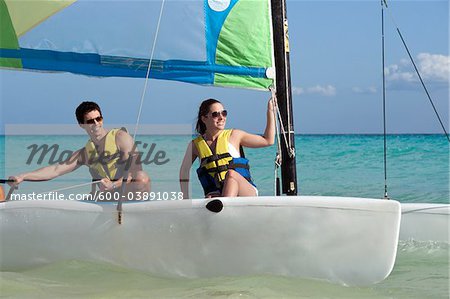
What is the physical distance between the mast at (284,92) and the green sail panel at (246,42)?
118 millimetres

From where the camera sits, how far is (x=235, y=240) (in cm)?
348

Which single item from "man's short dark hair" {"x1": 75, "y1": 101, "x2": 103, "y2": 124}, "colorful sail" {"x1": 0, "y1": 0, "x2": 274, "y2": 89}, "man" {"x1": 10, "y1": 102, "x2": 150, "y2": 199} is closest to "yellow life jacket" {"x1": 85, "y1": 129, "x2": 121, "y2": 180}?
"man" {"x1": 10, "y1": 102, "x2": 150, "y2": 199}

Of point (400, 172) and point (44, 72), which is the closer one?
point (44, 72)

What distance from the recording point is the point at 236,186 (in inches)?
147

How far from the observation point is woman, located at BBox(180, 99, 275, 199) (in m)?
3.94

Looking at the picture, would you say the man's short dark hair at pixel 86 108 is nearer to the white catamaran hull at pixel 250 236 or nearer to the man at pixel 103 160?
the man at pixel 103 160

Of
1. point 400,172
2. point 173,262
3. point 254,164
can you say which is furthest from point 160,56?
point 254,164

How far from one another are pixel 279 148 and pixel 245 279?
108cm

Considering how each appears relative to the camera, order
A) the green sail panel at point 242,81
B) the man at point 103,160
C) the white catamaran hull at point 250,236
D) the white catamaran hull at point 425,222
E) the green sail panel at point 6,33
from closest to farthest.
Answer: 1. the white catamaran hull at point 250,236
2. the man at point 103,160
3. the green sail panel at point 242,81
4. the green sail panel at point 6,33
5. the white catamaran hull at point 425,222

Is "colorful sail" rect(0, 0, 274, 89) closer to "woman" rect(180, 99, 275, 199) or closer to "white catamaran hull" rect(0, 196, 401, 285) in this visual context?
"woman" rect(180, 99, 275, 199)

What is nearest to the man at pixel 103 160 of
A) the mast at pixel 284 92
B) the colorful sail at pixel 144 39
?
the colorful sail at pixel 144 39

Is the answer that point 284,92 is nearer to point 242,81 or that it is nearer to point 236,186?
point 242,81

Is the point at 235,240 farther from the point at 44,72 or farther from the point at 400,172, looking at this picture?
the point at 400,172

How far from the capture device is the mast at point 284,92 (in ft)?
14.3
